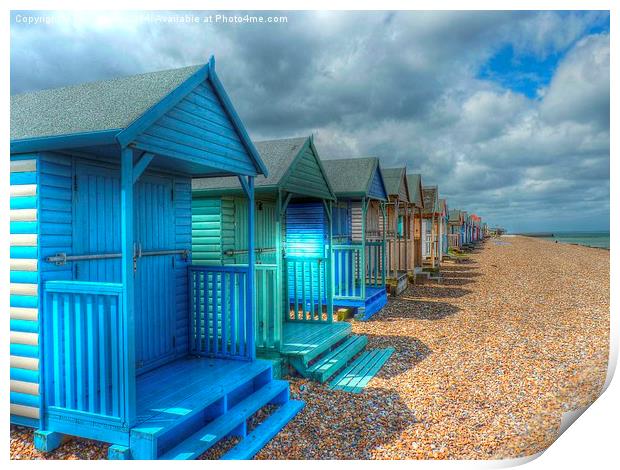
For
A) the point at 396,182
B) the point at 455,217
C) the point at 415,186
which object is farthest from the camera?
the point at 455,217

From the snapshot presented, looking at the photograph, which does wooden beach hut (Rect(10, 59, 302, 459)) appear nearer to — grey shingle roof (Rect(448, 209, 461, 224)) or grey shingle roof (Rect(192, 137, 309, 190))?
grey shingle roof (Rect(192, 137, 309, 190))

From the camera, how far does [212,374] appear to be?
5.52 meters

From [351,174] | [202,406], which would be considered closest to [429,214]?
[351,174]

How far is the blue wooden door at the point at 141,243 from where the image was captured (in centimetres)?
481

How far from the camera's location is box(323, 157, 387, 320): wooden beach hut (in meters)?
12.1

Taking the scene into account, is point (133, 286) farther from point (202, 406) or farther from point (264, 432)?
point (264, 432)

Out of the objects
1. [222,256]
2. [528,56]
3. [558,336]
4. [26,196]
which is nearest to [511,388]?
[558,336]

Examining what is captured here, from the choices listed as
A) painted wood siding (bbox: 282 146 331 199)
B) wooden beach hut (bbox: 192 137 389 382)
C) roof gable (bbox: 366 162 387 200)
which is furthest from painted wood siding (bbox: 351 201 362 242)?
painted wood siding (bbox: 282 146 331 199)

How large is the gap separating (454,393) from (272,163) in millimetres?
5350

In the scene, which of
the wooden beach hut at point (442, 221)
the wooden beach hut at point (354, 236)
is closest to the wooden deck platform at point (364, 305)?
the wooden beach hut at point (354, 236)

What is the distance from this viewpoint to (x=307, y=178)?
9.50 m

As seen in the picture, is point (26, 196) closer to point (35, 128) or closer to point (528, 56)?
point (35, 128)

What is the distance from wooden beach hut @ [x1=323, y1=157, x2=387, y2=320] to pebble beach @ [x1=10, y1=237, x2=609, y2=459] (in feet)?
2.46

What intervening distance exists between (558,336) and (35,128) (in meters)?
10.4
